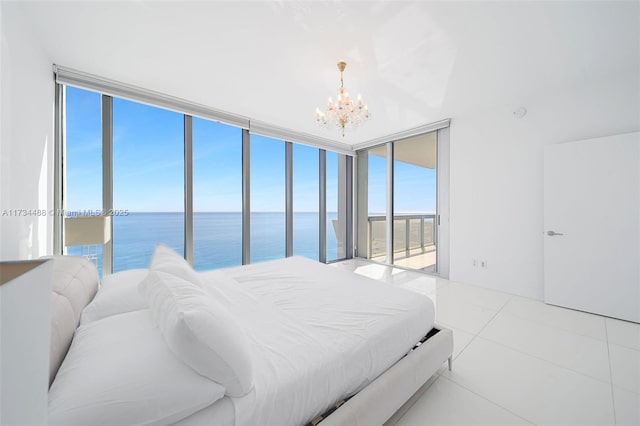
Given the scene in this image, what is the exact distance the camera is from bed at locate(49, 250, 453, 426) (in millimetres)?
775

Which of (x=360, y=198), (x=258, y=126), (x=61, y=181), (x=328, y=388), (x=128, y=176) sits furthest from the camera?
(x=360, y=198)

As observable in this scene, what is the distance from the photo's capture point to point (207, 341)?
2.93 ft

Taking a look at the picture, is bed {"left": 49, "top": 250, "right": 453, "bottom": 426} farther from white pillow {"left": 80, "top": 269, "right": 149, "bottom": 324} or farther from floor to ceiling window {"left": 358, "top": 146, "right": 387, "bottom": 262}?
floor to ceiling window {"left": 358, "top": 146, "right": 387, "bottom": 262}

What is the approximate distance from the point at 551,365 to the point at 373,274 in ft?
8.43

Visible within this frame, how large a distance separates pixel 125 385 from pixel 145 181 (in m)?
3.29

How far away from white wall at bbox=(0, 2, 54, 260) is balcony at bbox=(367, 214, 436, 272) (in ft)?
15.9

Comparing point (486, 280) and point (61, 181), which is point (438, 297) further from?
point (61, 181)

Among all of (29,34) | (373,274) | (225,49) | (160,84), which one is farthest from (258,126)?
(373,274)

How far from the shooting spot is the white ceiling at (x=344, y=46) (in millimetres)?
1778

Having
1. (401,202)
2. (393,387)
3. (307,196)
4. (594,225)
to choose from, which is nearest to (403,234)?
(401,202)

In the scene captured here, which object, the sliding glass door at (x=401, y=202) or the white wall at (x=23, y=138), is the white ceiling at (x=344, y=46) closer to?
the white wall at (x=23, y=138)

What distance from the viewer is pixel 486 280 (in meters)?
3.53

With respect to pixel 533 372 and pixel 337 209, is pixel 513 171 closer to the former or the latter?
pixel 533 372

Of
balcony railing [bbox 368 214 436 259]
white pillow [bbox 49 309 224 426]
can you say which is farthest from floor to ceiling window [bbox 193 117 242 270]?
balcony railing [bbox 368 214 436 259]
